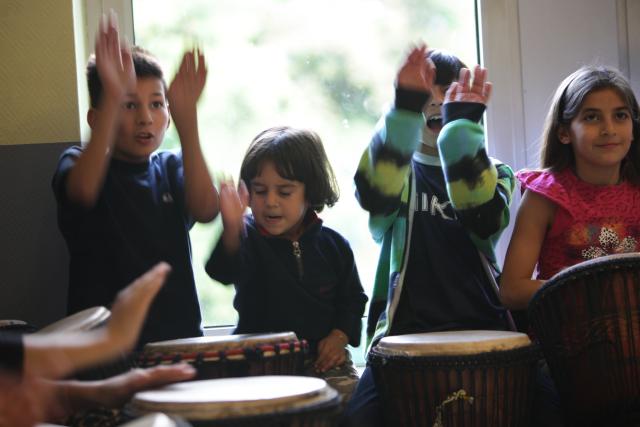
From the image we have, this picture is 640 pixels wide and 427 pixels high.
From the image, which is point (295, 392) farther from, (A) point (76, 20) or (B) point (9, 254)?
(A) point (76, 20)

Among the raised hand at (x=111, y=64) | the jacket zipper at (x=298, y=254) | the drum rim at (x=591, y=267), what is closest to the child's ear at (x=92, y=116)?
the raised hand at (x=111, y=64)

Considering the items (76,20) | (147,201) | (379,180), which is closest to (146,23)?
(76,20)

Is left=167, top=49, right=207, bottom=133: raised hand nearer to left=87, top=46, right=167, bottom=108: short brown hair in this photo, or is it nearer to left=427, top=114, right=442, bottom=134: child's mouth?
left=87, top=46, right=167, bottom=108: short brown hair

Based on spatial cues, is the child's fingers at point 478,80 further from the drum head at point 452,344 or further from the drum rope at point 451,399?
the drum rope at point 451,399

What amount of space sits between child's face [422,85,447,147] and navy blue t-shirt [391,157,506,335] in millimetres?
136

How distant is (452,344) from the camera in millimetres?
1970

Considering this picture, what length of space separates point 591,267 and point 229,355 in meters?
0.84

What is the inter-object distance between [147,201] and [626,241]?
1.32 meters

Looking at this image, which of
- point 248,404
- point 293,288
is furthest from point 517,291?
point 248,404

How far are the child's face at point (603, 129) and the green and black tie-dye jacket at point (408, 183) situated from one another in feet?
0.83

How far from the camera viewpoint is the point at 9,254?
2.55 meters

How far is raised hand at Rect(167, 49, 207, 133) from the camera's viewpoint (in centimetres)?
234

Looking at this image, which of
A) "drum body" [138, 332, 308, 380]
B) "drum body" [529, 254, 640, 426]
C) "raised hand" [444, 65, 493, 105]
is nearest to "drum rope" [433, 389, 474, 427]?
"drum body" [529, 254, 640, 426]

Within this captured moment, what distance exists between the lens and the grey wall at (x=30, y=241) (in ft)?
8.36
